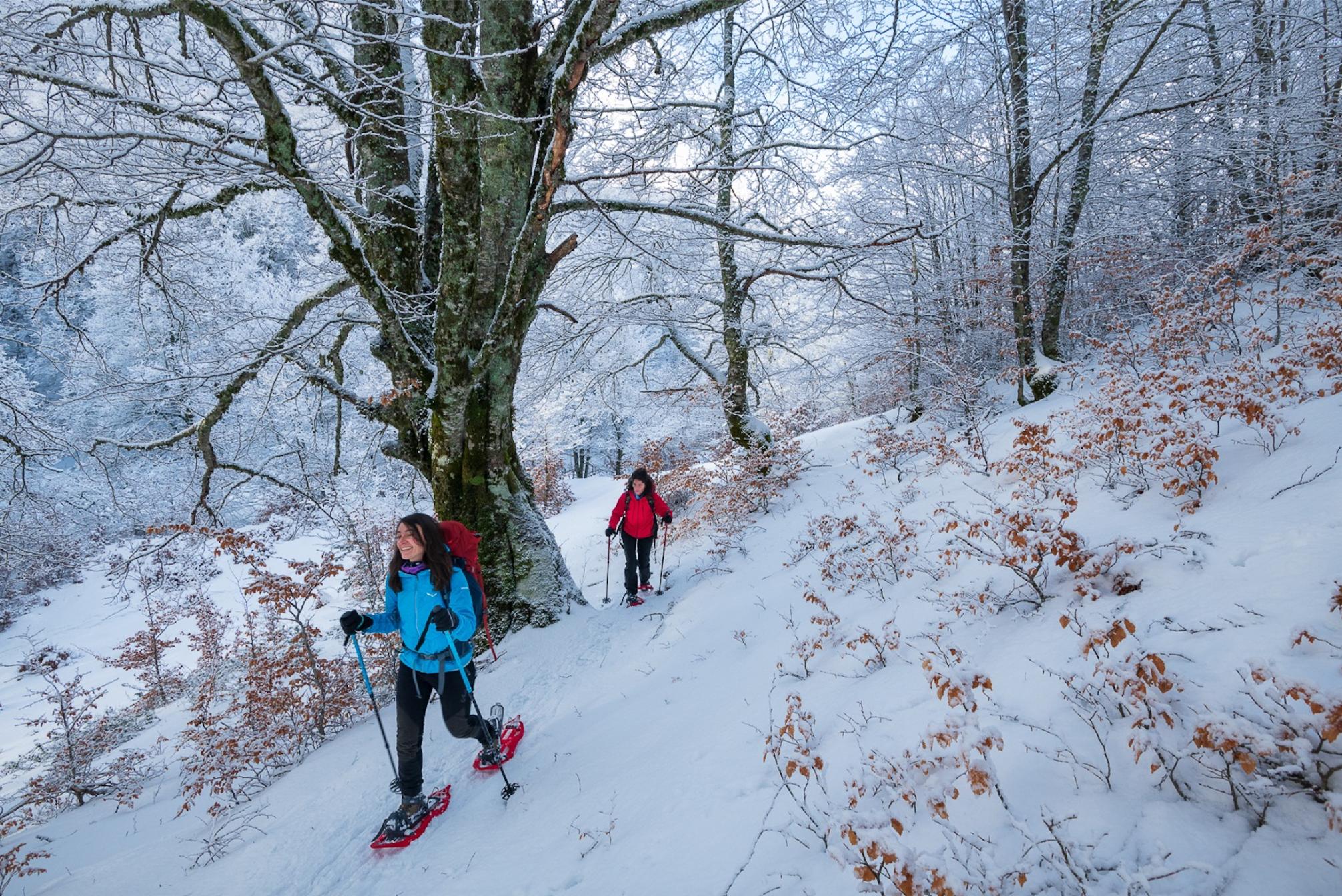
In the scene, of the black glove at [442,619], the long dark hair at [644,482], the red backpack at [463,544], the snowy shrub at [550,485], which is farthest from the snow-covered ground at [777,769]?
the snowy shrub at [550,485]

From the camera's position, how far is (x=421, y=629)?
3482 mm

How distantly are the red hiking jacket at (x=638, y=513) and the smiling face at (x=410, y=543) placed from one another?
11.6 ft

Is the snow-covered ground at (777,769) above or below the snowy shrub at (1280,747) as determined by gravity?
below

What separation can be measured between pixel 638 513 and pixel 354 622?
3.92m

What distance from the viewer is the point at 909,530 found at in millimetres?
4391

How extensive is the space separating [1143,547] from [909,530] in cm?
172

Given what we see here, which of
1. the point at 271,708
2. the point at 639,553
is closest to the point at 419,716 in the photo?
the point at 271,708

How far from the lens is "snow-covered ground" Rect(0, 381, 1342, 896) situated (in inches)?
66.5

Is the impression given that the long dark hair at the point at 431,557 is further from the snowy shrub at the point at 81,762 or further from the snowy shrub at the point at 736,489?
the snowy shrub at the point at 81,762

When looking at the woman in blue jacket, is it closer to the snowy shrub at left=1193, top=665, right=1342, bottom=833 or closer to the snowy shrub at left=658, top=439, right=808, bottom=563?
the snowy shrub at left=1193, top=665, right=1342, bottom=833

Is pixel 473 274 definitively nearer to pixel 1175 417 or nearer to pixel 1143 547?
pixel 1143 547

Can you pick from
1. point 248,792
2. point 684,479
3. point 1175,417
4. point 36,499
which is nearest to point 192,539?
point 36,499

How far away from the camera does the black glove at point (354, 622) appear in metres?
3.36

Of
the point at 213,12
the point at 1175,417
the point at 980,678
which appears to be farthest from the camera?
the point at 1175,417
